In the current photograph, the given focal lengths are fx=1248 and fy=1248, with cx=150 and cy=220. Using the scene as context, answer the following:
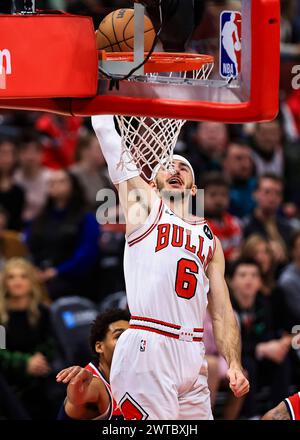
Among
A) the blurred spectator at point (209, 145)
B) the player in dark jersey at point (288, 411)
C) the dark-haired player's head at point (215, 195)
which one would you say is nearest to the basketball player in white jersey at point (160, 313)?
the player in dark jersey at point (288, 411)

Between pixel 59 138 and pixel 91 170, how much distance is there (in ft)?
2.80

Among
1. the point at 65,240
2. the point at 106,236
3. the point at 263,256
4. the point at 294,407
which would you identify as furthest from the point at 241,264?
the point at 294,407

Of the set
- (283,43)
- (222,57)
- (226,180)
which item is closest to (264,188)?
(226,180)

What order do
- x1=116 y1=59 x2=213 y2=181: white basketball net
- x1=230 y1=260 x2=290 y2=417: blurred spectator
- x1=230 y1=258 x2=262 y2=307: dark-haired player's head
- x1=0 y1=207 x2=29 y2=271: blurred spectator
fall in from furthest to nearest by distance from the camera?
x1=0 y1=207 x2=29 y2=271: blurred spectator < x1=230 y1=258 x2=262 y2=307: dark-haired player's head < x1=230 y1=260 x2=290 y2=417: blurred spectator < x1=116 y1=59 x2=213 y2=181: white basketball net

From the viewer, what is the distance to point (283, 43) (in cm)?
1420

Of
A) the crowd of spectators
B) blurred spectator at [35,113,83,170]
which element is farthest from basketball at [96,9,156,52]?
blurred spectator at [35,113,83,170]

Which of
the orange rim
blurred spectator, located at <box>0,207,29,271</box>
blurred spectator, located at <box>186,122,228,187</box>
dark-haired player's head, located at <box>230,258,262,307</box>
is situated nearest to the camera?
the orange rim

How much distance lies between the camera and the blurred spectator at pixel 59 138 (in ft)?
39.6

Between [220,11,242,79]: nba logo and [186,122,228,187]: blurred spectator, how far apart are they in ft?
15.5

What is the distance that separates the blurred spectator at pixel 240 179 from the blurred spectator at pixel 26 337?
259 centimetres

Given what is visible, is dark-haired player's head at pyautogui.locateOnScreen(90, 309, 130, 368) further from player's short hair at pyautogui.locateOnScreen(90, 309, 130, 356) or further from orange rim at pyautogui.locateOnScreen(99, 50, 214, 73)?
orange rim at pyautogui.locateOnScreen(99, 50, 214, 73)

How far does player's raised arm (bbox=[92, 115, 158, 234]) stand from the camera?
7.09m

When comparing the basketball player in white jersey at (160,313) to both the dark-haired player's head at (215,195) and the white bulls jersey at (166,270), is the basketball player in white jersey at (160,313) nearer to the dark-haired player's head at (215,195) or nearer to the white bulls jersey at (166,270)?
the white bulls jersey at (166,270)

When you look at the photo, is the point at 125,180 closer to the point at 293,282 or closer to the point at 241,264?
the point at 241,264
